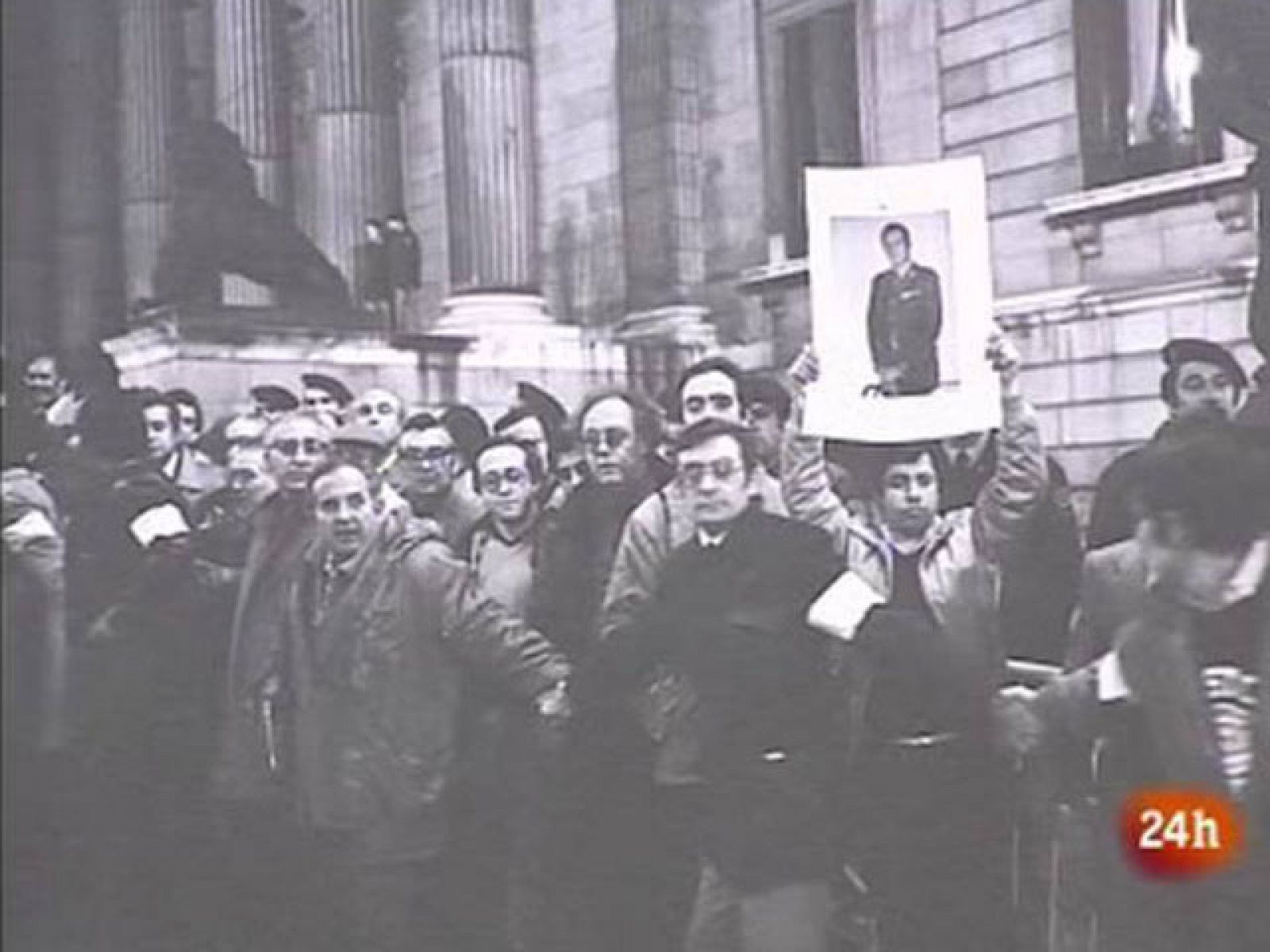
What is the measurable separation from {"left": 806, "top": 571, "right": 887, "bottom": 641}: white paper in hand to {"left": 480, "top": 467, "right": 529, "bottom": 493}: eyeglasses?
62 centimetres

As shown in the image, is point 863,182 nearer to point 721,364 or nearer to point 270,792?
point 721,364

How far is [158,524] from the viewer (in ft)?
12.9

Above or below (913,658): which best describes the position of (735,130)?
above

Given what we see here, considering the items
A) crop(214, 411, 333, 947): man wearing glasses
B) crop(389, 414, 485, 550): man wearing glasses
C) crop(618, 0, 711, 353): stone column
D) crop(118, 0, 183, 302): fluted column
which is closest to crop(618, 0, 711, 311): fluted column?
crop(618, 0, 711, 353): stone column

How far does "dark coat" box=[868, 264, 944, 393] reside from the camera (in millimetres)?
4195

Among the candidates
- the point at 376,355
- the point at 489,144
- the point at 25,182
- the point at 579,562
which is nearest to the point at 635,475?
the point at 579,562

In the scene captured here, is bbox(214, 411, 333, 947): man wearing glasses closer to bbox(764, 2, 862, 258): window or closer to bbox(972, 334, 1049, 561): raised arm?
bbox(764, 2, 862, 258): window

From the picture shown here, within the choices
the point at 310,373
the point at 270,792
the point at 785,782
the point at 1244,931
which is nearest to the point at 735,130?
the point at 310,373

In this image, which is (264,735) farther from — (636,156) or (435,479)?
(636,156)

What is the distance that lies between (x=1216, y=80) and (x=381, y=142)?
173cm

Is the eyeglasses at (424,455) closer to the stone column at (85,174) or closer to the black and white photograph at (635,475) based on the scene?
the black and white photograph at (635,475)

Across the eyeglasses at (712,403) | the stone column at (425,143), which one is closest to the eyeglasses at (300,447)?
the stone column at (425,143)

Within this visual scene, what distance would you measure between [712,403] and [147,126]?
1.19 meters

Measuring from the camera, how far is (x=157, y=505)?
12.9 ft
